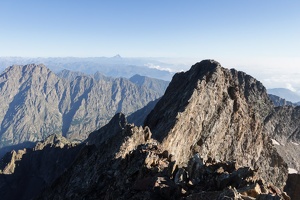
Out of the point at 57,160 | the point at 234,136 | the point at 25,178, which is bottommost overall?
the point at 25,178

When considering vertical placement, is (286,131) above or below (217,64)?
below

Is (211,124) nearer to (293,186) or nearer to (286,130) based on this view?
(293,186)

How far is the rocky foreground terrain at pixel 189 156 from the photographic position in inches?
1195

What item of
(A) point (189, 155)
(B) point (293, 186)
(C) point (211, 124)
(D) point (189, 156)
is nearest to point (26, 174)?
(C) point (211, 124)

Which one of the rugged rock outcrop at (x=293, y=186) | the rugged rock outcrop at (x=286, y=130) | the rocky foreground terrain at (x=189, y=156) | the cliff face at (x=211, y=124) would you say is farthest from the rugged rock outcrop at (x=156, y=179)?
the rugged rock outcrop at (x=286, y=130)

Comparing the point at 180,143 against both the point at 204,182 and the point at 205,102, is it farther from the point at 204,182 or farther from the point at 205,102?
the point at 204,182

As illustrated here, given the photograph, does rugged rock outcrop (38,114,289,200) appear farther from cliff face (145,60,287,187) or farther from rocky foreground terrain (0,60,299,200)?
cliff face (145,60,287,187)

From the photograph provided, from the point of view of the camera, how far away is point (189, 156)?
224ft

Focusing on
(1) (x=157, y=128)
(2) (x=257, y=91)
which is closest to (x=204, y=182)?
(1) (x=157, y=128)

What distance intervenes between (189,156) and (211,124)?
14761mm

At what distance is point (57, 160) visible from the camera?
18762 centimetres

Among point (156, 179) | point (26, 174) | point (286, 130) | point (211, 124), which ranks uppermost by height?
point (156, 179)

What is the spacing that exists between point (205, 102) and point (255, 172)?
50983 millimetres

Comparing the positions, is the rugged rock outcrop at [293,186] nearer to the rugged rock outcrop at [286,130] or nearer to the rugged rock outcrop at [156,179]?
the rugged rock outcrop at [156,179]
